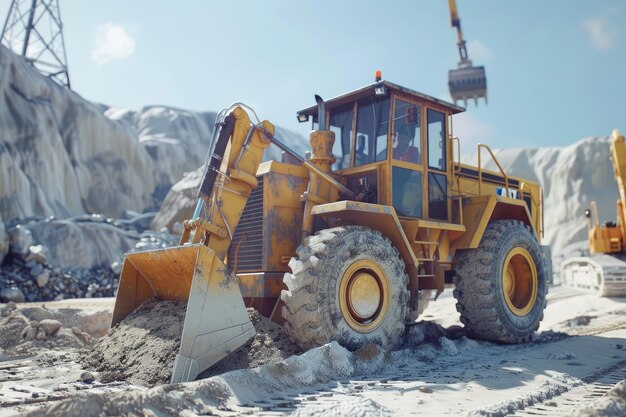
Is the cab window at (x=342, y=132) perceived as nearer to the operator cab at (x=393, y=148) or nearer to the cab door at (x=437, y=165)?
the operator cab at (x=393, y=148)

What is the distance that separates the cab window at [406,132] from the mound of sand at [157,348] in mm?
2570

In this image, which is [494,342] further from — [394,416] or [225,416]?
[225,416]

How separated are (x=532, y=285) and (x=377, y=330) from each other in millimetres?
3310

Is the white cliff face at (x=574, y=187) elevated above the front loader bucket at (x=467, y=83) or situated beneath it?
elevated above

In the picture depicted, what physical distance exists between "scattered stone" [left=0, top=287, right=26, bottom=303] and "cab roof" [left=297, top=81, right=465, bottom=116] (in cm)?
985

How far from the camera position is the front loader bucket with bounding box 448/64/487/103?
14.6m

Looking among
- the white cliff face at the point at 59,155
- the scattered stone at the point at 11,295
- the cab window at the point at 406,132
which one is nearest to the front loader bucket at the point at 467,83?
the cab window at the point at 406,132

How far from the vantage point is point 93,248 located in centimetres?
1869

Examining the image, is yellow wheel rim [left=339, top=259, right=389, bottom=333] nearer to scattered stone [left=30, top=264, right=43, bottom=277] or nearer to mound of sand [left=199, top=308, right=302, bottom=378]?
mound of sand [left=199, top=308, right=302, bottom=378]

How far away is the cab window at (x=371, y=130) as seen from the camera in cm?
651

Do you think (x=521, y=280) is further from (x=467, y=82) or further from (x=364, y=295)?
(x=467, y=82)

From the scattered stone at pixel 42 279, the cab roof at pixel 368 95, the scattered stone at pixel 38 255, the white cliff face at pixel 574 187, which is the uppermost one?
the white cliff face at pixel 574 187

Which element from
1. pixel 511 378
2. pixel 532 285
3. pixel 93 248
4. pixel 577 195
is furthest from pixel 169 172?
pixel 511 378

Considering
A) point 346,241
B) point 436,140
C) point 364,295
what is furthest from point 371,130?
point 364,295
